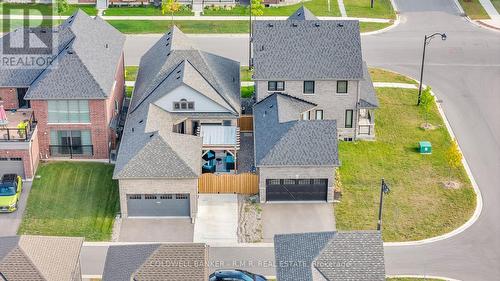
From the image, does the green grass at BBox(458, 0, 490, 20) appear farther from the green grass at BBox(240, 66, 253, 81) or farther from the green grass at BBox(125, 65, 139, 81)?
the green grass at BBox(125, 65, 139, 81)

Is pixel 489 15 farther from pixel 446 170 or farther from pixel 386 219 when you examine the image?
pixel 386 219

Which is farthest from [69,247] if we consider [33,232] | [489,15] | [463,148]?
[489,15]

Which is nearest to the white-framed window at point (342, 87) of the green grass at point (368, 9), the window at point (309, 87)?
the window at point (309, 87)

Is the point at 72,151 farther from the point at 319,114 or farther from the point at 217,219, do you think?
the point at 319,114

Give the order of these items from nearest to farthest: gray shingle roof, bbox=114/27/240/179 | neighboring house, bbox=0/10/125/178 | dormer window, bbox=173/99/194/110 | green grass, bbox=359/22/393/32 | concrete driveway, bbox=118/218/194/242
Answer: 1. concrete driveway, bbox=118/218/194/242
2. gray shingle roof, bbox=114/27/240/179
3. neighboring house, bbox=0/10/125/178
4. dormer window, bbox=173/99/194/110
5. green grass, bbox=359/22/393/32

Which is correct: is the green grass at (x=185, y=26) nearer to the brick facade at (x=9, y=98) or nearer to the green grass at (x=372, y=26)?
the green grass at (x=372, y=26)

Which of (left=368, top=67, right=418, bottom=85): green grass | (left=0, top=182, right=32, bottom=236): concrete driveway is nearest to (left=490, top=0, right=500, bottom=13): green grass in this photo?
(left=368, top=67, right=418, bottom=85): green grass
